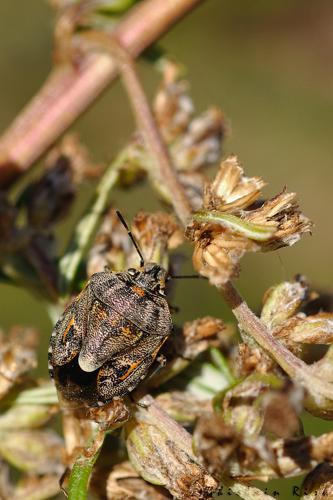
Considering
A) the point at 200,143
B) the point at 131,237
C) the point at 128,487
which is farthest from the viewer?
the point at 200,143

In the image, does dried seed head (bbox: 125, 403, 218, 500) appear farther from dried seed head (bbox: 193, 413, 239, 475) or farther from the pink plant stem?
the pink plant stem

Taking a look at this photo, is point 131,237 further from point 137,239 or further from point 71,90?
point 71,90

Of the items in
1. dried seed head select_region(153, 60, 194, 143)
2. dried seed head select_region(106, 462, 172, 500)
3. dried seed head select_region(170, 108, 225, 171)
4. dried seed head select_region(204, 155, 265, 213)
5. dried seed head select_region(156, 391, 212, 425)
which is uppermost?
dried seed head select_region(153, 60, 194, 143)

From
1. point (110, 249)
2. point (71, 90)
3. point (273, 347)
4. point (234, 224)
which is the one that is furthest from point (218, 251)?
point (71, 90)

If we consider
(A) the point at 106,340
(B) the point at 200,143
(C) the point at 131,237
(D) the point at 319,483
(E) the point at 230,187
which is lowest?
(D) the point at 319,483

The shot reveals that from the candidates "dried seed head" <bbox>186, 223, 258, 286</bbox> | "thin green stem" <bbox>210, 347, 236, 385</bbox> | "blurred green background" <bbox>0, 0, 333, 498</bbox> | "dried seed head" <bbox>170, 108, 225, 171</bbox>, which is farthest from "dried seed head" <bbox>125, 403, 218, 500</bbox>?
"blurred green background" <bbox>0, 0, 333, 498</bbox>

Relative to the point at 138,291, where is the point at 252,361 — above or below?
below

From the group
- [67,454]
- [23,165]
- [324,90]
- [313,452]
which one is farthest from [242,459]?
[324,90]
